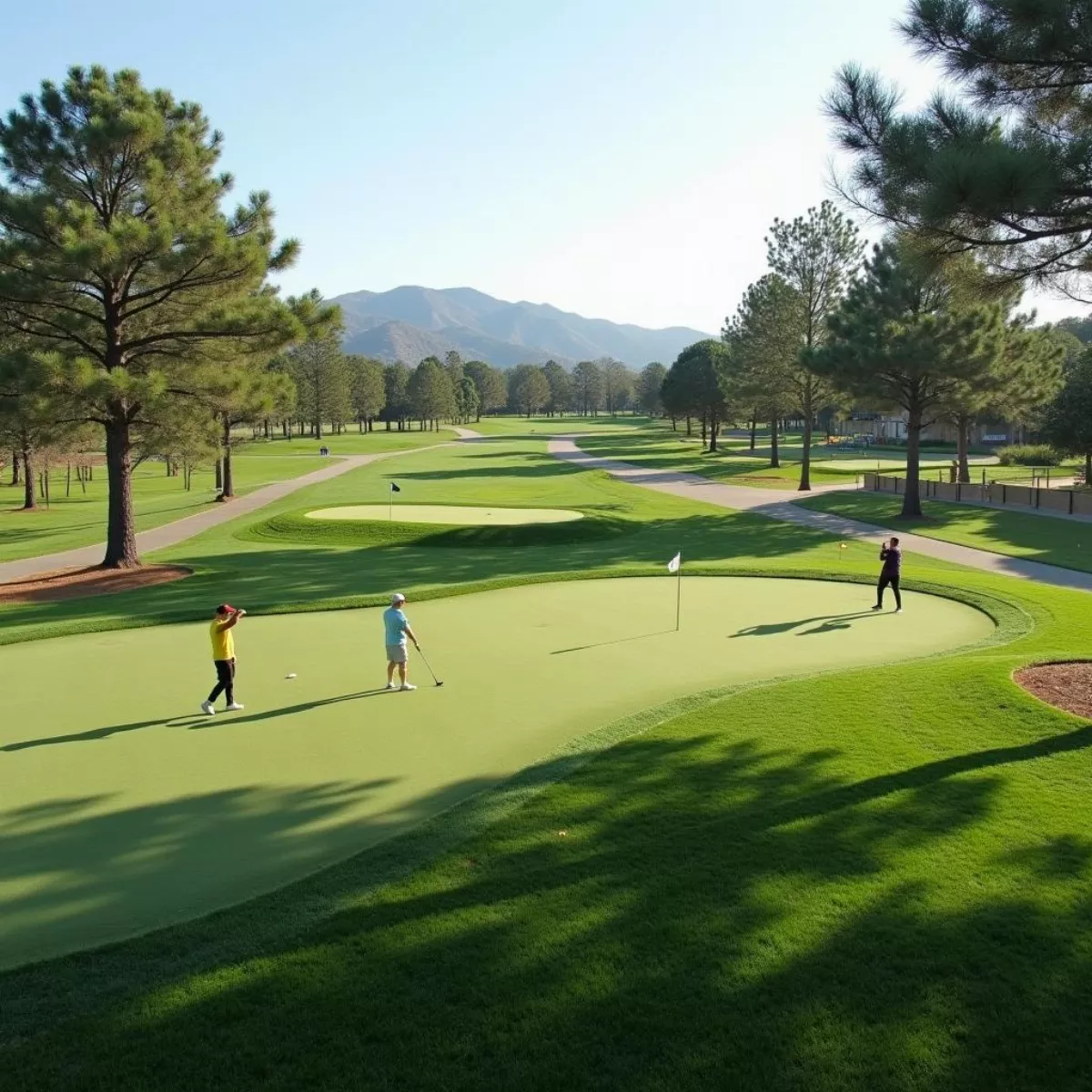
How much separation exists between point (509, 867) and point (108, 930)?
9.93 ft

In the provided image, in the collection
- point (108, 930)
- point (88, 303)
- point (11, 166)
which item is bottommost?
point (108, 930)

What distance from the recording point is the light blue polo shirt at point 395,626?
1227 cm

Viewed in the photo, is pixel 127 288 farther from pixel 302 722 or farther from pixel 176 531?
pixel 302 722

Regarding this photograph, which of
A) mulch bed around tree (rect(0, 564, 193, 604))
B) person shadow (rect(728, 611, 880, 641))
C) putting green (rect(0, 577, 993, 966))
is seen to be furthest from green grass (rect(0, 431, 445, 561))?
person shadow (rect(728, 611, 880, 641))

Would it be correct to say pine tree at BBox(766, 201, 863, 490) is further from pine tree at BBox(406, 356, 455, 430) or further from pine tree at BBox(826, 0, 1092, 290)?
pine tree at BBox(406, 356, 455, 430)

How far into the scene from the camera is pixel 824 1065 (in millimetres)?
4941

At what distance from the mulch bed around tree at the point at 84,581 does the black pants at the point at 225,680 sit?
487 inches

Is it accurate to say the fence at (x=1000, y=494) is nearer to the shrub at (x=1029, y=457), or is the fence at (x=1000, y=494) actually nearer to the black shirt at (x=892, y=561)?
the shrub at (x=1029, y=457)

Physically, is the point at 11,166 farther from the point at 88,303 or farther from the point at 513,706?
the point at 513,706

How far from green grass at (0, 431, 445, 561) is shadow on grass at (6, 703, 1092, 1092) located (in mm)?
28012

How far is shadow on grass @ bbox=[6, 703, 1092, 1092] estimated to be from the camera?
4996 mm

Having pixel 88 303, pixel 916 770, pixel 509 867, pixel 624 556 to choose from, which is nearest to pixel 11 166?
pixel 88 303

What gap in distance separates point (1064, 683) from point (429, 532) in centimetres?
2304

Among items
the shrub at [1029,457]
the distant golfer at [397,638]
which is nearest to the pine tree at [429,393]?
the shrub at [1029,457]
